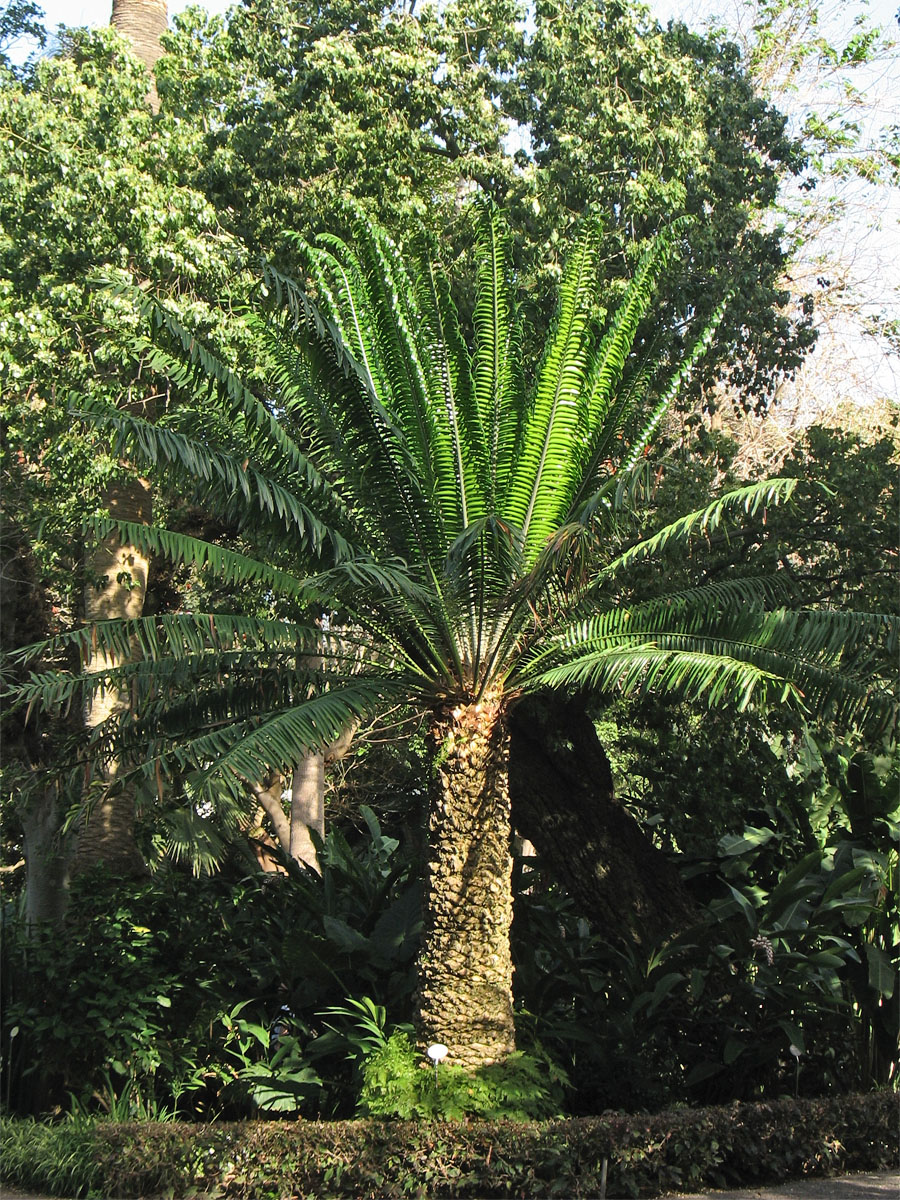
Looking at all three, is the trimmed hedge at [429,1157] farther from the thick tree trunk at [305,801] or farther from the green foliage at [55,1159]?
the thick tree trunk at [305,801]

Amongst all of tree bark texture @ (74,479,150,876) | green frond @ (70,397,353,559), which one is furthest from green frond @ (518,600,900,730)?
tree bark texture @ (74,479,150,876)

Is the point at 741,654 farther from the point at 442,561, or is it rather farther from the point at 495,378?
the point at 495,378

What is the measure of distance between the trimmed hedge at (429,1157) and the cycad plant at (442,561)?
0.78 m

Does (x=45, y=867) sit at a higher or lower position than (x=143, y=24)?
lower

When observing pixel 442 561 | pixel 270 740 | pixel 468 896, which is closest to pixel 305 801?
pixel 468 896

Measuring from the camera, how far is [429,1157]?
7324 millimetres

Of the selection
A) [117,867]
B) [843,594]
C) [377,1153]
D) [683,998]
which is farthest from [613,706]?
[377,1153]

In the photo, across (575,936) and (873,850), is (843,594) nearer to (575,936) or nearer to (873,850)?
(873,850)

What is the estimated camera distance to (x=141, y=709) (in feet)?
28.4

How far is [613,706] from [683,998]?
4.09m

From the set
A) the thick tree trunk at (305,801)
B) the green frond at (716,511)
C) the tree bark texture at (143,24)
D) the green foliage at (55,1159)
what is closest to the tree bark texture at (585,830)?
the green frond at (716,511)

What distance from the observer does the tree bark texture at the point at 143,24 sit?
607 inches

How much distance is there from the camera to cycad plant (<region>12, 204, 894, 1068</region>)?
7621 mm

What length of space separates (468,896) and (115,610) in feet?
21.6
